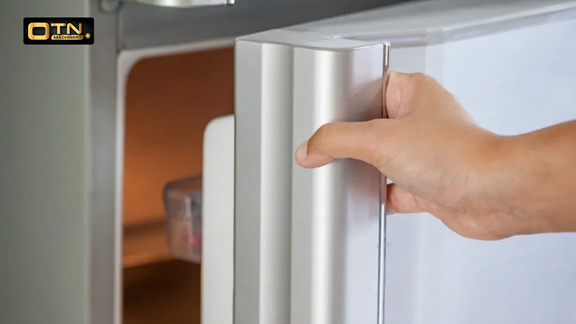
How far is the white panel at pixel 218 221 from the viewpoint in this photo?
53 cm

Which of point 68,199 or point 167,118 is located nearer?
point 68,199

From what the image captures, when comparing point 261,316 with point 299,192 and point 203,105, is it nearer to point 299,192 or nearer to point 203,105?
point 299,192

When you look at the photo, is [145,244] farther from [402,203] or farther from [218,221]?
[402,203]

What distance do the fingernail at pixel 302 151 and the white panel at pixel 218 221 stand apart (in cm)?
10

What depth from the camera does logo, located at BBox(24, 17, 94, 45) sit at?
606mm

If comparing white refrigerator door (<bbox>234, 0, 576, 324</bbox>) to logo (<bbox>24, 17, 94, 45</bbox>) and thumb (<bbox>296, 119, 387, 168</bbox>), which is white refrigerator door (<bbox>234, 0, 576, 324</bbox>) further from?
logo (<bbox>24, 17, 94, 45</bbox>)

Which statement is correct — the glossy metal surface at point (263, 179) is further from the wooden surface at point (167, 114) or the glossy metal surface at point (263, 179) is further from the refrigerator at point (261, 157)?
the wooden surface at point (167, 114)

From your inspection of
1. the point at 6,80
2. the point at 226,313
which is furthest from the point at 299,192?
the point at 6,80

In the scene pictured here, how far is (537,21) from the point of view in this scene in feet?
1.84

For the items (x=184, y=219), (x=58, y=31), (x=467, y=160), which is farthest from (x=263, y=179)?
(x=184, y=219)

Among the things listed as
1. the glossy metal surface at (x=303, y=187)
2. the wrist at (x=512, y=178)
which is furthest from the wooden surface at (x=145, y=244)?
the wrist at (x=512, y=178)

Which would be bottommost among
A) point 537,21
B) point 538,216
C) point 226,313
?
point 226,313

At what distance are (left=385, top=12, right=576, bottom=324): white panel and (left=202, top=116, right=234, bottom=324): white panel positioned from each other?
0.40 feet

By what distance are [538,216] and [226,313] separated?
9.6 inches
